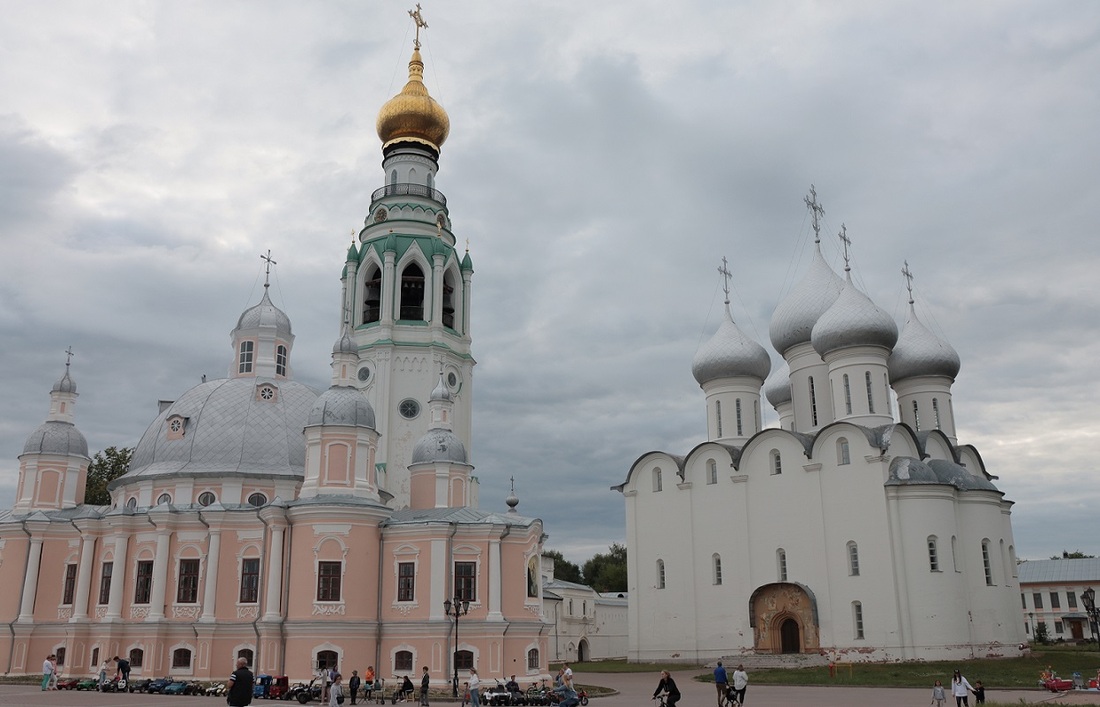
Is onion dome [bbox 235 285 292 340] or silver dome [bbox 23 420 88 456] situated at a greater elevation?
onion dome [bbox 235 285 292 340]

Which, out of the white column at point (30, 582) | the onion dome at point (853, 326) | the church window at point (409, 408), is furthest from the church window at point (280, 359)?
the onion dome at point (853, 326)

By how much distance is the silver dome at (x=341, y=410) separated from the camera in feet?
102

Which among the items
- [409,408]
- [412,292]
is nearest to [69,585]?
[409,408]

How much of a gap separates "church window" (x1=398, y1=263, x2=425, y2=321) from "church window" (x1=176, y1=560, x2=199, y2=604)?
15391 mm

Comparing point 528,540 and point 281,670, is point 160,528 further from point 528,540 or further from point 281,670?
point 528,540

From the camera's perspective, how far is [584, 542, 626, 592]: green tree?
271ft

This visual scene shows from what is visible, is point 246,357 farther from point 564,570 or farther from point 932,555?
point 564,570

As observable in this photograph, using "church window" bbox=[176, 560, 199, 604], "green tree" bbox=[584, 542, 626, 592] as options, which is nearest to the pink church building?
"church window" bbox=[176, 560, 199, 604]

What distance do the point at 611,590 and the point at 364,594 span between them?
56290 mm

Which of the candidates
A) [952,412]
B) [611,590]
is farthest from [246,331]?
[611,590]

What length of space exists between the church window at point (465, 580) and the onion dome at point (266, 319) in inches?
590

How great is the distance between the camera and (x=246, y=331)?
39031 millimetres

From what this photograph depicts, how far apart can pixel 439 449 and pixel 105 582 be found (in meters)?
12.4

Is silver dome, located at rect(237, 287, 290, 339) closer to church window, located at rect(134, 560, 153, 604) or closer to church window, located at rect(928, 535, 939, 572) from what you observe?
church window, located at rect(134, 560, 153, 604)
